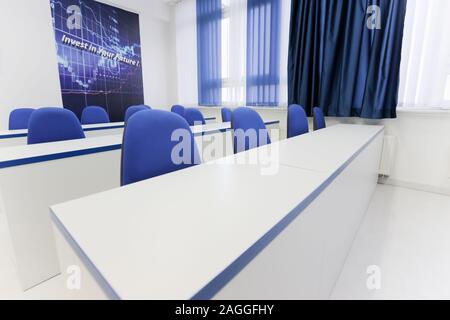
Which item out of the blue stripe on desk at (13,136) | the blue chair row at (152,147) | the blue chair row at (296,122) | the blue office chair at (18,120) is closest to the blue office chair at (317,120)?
the blue chair row at (296,122)

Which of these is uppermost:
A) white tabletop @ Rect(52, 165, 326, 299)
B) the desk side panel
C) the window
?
the window

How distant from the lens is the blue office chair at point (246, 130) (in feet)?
5.66

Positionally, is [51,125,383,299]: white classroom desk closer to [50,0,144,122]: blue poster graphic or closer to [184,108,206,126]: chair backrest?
[184,108,206,126]: chair backrest

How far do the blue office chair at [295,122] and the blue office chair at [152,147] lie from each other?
1.19 m

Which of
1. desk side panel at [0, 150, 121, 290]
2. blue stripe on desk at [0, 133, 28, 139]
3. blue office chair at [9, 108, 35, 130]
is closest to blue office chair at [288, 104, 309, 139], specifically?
desk side panel at [0, 150, 121, 290]

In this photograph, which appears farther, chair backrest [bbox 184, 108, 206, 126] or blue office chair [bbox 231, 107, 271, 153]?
chair backrest [bbox 184, 108, 206, 126]

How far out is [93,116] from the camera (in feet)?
11.8

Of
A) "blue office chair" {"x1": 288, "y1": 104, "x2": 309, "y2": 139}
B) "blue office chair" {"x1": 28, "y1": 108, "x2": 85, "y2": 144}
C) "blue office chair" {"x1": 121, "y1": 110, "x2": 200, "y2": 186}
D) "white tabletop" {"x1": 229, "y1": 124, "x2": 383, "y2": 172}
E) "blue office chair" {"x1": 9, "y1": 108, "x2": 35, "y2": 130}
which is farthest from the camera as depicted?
"blue office chair" {"x1": 9, "y1": 108, "x2": 35, "y2": 130}

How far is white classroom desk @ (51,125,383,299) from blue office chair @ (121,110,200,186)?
165mm

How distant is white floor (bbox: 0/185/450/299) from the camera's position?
1258mm

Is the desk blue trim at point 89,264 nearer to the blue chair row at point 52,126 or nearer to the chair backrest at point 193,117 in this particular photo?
the blue chair row at point 52,126

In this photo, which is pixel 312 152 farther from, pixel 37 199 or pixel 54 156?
pixel 37 199

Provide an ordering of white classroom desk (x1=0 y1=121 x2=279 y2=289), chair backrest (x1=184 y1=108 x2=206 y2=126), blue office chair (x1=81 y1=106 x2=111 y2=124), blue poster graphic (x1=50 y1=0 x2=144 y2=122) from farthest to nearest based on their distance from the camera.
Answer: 1. blue poster graphic (x1=50 y1=0 x2=144 y2=122)
2. blue office chair (x1=81 y1=106 x2=111 y2=124)
3. chair backrest (x1=184 y1=108 x2=206 y2=126)
4. white classroom desk (x1=0 y1=121 x2=279 y2=289)
